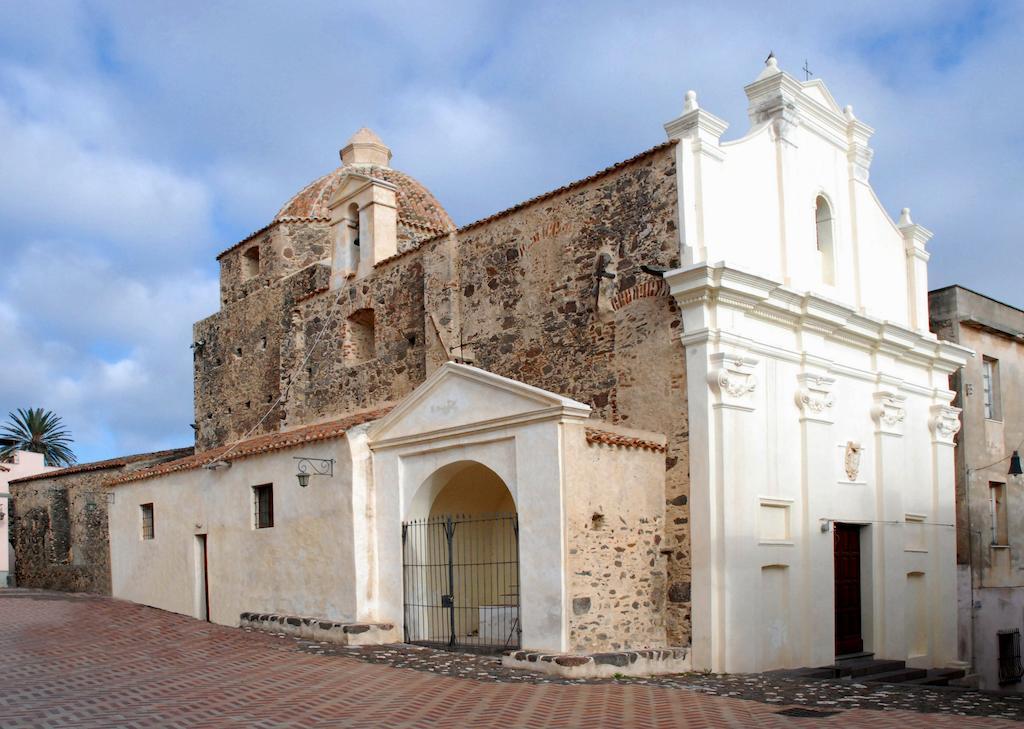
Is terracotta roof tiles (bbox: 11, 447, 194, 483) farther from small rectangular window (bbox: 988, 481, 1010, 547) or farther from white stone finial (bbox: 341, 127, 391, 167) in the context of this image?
small rectangular window (bbox: 988, 481, 1010, 547)

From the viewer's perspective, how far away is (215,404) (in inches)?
986

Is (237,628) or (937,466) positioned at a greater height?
(937,466)

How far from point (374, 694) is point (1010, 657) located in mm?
14946

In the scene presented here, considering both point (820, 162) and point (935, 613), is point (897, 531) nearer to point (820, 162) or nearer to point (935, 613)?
point (935, 613)

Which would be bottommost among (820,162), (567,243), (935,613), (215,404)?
A: (935,613)

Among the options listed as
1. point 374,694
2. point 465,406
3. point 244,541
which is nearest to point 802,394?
point 465,406

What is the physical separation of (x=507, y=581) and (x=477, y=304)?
466 centimetres

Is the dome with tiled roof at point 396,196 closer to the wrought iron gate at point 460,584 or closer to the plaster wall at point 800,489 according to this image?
the wrought iron gate at point 460,584

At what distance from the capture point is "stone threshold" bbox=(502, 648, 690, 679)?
12000mm

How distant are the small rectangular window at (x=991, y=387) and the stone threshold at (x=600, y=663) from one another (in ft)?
38.1

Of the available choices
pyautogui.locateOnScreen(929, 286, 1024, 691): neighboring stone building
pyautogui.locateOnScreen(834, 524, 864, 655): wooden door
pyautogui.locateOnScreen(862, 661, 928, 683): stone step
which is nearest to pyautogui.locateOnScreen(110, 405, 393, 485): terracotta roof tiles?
pyautogui.locateOnScreen(834, 524, 864, 655): wooden door

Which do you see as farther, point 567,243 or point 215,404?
point 215,404

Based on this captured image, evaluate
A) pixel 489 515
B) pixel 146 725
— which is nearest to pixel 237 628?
pixel 489 515

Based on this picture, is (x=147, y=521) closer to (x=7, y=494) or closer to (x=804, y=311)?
(x=7, y=494)
